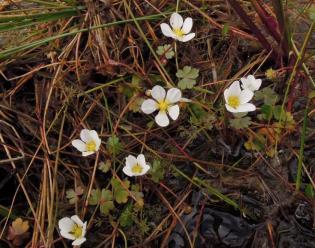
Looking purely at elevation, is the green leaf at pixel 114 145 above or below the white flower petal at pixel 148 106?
below

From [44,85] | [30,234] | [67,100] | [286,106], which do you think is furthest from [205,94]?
[30,234]

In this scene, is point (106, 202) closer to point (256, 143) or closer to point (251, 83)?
point (256, 143)

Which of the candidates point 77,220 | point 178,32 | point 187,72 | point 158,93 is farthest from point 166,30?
point 77,220

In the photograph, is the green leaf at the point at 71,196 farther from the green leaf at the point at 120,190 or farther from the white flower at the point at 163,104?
the white flower at the point at 163,104

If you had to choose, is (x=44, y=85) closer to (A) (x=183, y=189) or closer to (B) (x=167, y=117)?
(B) (x=167, y=117)

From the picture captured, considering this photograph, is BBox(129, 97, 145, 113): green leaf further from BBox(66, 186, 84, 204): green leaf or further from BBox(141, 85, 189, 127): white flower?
BBox(66, 186, 84, 204): green leaf

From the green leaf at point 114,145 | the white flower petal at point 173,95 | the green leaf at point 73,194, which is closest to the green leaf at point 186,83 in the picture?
the white flower petal at point 173,95

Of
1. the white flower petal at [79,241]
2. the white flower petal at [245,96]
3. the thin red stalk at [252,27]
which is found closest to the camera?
the white flower petal at [79,241]
